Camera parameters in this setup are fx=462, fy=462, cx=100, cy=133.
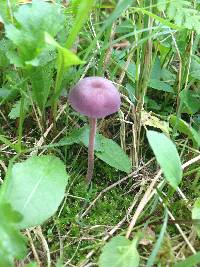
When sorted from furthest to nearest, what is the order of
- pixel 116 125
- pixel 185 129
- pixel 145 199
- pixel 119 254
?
1. pixel 116 125
2. pixel 185 129
3. pixel 145 199
4. pixel 119 254

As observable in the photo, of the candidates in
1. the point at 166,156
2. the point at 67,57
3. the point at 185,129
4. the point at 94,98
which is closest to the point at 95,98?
the point at 94,98

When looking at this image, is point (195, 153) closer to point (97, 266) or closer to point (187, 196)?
point (187, 196)

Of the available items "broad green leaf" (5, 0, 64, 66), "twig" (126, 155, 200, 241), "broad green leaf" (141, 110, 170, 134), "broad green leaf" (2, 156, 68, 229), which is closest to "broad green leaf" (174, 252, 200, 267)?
"twig" (126, 155, 200, 241)

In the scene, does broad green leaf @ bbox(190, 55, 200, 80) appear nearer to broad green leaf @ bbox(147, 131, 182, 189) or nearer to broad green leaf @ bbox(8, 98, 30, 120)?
broad green leaf @ bbox(147, 131, 182, 189)

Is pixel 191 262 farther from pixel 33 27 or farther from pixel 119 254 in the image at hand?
pixel 33 27

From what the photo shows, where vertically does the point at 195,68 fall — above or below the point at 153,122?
above

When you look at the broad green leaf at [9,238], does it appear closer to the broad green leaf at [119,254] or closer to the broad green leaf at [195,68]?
the broad green leaf at [119,254]

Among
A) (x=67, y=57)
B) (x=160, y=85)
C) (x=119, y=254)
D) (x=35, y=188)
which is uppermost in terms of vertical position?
(x=67, y=57)

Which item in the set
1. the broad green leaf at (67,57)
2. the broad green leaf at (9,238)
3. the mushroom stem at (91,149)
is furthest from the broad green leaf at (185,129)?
the broad green leaf at (9,238)
